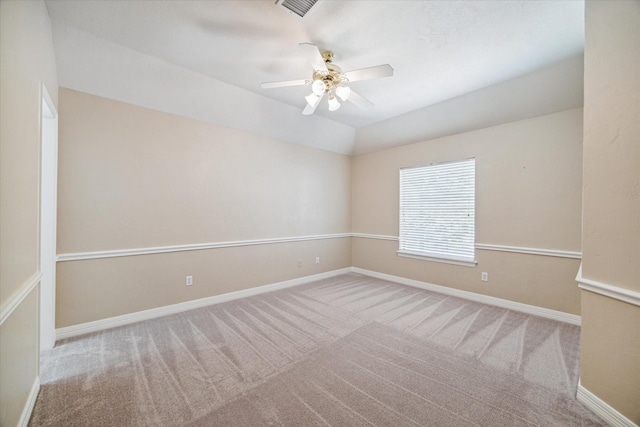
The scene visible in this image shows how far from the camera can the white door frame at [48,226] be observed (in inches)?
89.7

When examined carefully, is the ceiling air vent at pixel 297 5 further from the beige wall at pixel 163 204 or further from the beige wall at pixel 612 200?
the beige wall at pixel 163 204

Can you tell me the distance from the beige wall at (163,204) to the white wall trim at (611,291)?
358cm

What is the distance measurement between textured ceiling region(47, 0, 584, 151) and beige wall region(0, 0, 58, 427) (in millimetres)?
554

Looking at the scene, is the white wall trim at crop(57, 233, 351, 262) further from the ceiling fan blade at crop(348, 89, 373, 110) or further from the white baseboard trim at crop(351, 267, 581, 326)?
the ceiling fan blade at crop(348, 89, 373, 110)

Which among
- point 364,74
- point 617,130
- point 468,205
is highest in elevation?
point 364,74

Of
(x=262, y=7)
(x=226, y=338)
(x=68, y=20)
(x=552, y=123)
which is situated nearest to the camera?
(x=262, y=7)

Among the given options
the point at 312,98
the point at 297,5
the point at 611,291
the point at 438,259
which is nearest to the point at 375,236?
the point at 438,259

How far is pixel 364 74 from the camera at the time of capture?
87.7 inches

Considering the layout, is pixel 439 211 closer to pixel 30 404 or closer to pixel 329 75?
pixel 329 75

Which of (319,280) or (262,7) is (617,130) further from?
(319,280)

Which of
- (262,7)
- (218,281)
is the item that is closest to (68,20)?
(262,7)

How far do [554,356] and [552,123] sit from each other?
2633mm

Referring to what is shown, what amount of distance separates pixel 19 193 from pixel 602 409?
3716 millimetres

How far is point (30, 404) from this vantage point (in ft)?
5.15
